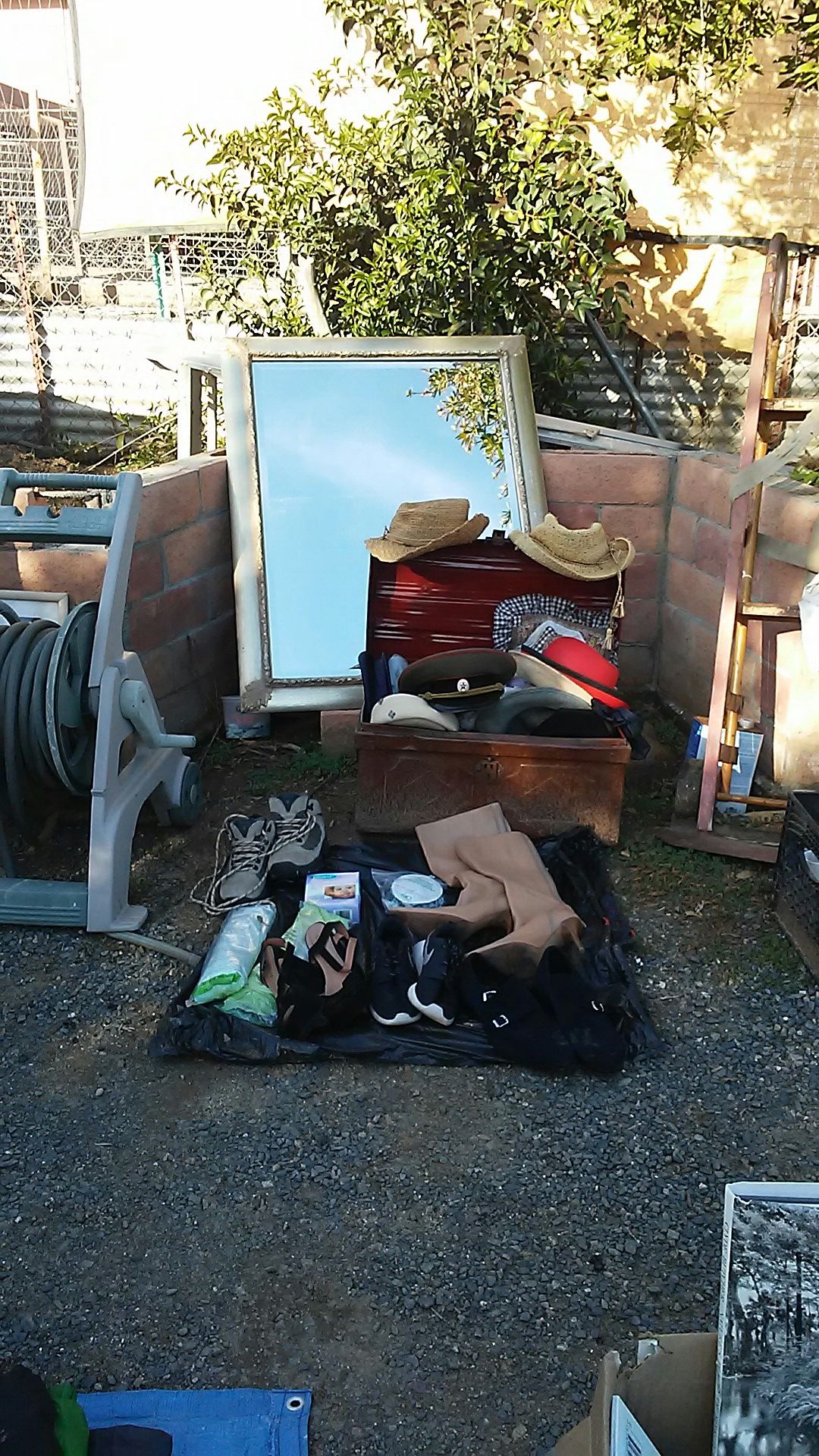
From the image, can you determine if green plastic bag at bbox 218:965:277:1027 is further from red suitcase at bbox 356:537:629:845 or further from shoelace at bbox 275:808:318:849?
red suitcase at bbox 356:537:629:845

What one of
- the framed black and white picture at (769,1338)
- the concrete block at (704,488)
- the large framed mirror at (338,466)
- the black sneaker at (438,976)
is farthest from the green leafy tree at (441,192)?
the framed black and white picture at (769,1338)

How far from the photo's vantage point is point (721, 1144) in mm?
2471

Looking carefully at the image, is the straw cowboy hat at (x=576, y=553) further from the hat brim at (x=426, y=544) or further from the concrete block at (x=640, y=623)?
the concrete block at (x=640, y=623)

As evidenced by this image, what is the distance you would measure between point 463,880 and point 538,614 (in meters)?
1.39

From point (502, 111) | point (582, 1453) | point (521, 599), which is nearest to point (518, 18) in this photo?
point (502, 111)

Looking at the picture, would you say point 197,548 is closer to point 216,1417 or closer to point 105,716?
point 105,716

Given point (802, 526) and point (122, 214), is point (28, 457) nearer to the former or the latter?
point (122, 214)

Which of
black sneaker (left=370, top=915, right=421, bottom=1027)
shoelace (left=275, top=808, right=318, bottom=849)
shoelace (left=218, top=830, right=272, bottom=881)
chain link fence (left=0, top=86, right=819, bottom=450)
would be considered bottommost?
black sneaker (left=370, top=915, right=421, bottom=1027)

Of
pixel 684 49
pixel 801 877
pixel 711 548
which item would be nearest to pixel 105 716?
pixel 801 877

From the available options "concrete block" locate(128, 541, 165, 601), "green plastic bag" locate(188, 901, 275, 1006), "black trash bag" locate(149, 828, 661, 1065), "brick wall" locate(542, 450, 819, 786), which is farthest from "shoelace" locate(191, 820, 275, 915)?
"brick wall" locate(542, 450, 819, 786)

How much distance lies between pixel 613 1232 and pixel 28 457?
21.9 ft

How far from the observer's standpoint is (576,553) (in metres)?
4.15

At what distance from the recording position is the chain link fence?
21.0 feet

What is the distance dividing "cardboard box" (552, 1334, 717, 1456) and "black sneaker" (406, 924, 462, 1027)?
1.37 m
